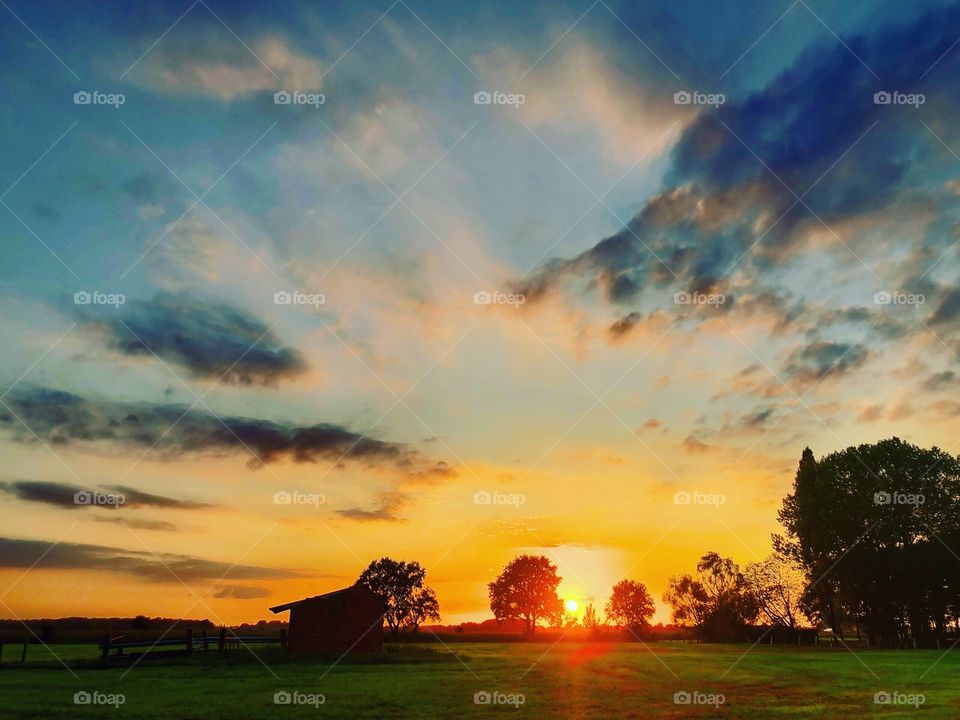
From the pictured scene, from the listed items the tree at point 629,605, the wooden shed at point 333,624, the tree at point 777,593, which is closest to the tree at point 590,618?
the tree at point 629,605

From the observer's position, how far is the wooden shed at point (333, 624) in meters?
54.0

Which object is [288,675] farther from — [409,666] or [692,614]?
[692,614]

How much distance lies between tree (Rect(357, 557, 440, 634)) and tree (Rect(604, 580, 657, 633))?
2483 inches

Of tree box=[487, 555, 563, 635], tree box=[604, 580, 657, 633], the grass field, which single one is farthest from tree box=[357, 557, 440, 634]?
the grass field

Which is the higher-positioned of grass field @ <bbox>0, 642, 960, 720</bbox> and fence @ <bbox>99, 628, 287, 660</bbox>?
fence @ <bbox>99, 628, 287, 660</bbox>

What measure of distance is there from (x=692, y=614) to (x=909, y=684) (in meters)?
104

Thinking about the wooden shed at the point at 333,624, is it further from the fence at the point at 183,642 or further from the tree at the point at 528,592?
the tree at the point at 528,592

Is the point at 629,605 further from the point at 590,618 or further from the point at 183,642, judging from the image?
the point at 183,642

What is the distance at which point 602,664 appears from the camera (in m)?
45.1

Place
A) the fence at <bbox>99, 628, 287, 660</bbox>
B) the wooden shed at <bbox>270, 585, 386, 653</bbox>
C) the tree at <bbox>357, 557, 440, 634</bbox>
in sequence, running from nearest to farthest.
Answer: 1. the fence at <bbox>99, 628, 287, 660</bbox>
2. the wooden shed at <bbox>270, 585, 386, 653</bbox>
3. the tree at <bbox>357, 557, 440, 634</bbox>

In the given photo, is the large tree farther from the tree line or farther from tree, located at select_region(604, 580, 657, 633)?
tree, located at select_region(604, 580, 657, 633)

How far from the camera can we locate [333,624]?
54906mm

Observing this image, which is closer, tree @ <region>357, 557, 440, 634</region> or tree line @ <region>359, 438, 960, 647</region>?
tree line @ <region>359, 438, 960, 647</region>

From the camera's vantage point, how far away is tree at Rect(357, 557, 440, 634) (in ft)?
416
